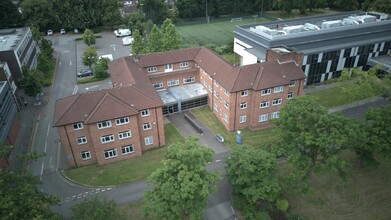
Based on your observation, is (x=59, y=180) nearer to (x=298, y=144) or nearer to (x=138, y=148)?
(x=138, y=148)

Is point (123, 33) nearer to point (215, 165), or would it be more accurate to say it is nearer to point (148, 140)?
point (148, 140)

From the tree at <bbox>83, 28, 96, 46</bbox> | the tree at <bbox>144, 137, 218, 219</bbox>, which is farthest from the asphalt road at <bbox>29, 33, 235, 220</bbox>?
the tree at <bbox>83, 28, 96, 46</bbox>

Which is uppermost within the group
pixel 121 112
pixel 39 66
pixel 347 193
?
pixel 121 112

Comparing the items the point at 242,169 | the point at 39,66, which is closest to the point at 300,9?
the point at 39,66

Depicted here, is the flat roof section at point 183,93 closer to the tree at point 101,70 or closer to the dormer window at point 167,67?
the dormer window at point 167,67

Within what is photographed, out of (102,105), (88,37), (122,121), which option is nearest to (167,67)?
(122,121)

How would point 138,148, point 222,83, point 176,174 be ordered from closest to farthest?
point 176,174 < point 138,148 < point 222,83

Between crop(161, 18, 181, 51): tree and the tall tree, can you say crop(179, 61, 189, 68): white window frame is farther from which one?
the tall tree
